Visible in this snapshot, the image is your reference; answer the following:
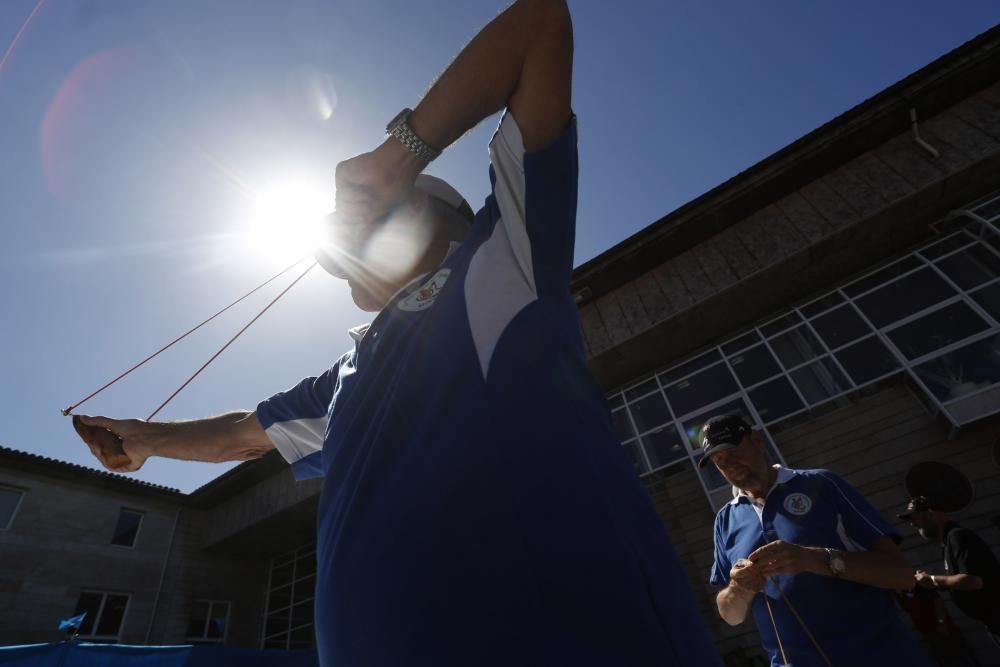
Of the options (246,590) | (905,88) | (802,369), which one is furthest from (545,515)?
(246,590)

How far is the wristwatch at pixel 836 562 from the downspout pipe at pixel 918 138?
28.7ft

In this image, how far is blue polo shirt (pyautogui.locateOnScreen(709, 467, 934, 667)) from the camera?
90.5 inches

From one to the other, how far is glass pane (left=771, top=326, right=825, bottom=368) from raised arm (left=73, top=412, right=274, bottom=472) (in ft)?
29.7

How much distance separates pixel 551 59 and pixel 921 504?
6161 mm

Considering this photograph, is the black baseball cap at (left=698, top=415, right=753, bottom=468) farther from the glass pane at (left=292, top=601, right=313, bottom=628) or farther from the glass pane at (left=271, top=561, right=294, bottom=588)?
the glass pane at (left=271, top=561, right=294, bottom=588)

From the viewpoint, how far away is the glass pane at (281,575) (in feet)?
51.1

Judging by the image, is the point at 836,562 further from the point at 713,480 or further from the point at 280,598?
the point at 280,598

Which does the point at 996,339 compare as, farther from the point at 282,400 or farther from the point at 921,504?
the point at 282,400

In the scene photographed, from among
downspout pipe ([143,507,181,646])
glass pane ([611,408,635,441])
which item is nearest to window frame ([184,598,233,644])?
downspout pipe ([143,507,181,646])

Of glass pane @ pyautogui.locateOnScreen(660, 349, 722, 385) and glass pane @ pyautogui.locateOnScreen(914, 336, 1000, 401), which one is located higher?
glass pane @ pyautogui.locateOnScreen(660, 349, 722, 385)

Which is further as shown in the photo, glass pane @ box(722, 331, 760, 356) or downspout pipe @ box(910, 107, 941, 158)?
glass pane @ box(722, 331, 760, 356)

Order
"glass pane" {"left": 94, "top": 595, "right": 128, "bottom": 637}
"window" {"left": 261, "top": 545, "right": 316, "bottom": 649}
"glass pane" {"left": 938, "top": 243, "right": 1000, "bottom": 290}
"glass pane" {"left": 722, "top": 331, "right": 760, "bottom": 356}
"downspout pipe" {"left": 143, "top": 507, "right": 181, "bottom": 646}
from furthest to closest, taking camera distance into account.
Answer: "window" {"left": 261, "top": 545, "right": 316, "bottom": 649} → "downspout pipe" {"left": 143, "top": 507, "right": 181, "bottom": 646} → "glass pane" {"left": 94, "top": 595, "right": 128, "bottom": 637} → "glass pane" {"left": 722, "top": 331, "right": 760, "bottom": 356} → "glass pane" {"left": 938, "top": 243, "right": 1000, "bottom": 290}

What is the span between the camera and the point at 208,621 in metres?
14.5

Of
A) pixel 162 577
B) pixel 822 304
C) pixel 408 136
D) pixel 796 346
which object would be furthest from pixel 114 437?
pixel 162 577
